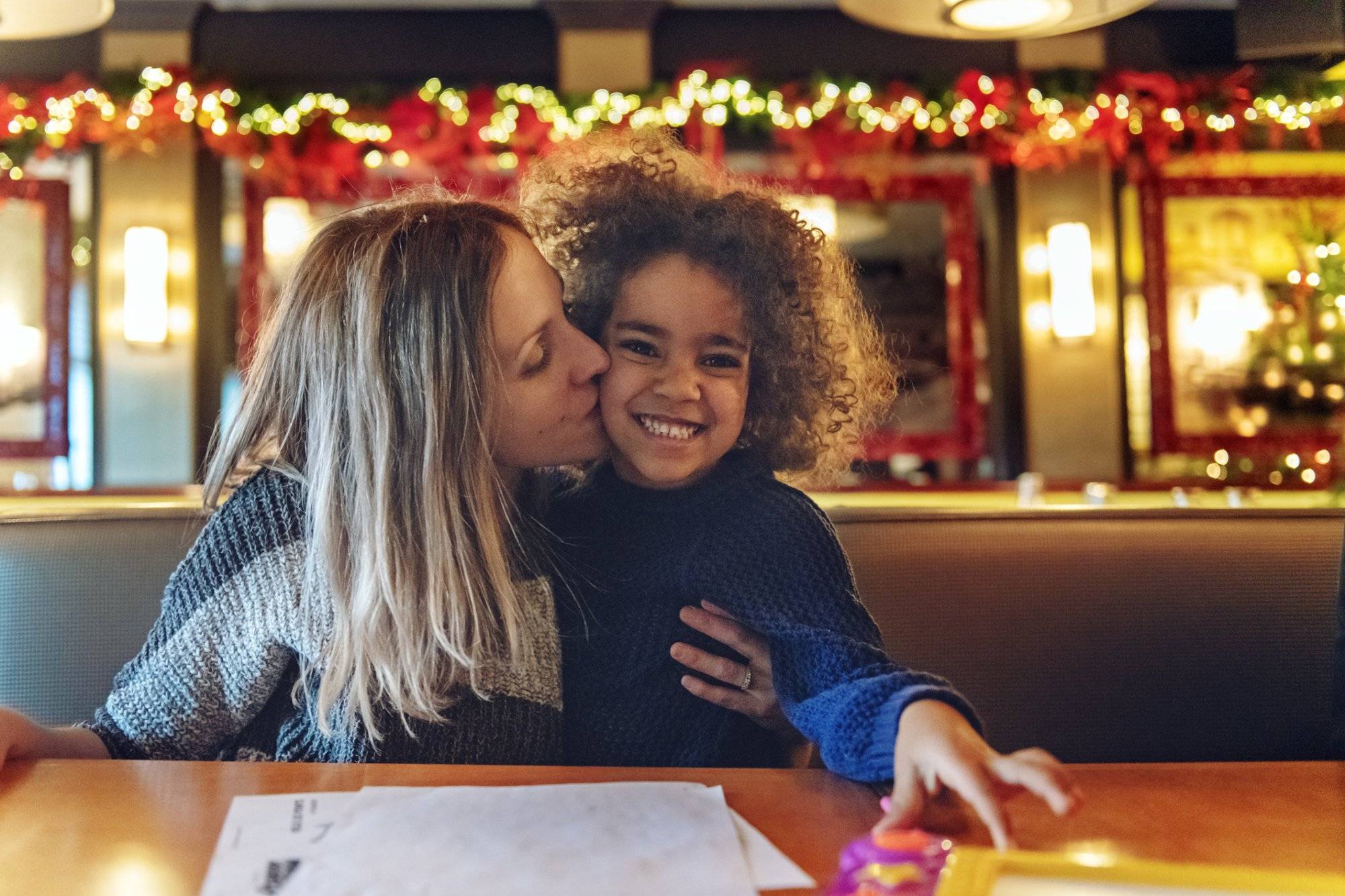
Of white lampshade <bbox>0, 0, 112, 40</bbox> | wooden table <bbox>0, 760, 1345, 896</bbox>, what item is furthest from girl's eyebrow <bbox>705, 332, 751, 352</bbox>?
white lampshade <bbox>0, 0, 112, 40</bbox>

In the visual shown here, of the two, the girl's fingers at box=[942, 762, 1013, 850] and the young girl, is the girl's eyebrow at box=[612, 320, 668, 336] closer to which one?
the young girl

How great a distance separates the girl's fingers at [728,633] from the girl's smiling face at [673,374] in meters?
0.14

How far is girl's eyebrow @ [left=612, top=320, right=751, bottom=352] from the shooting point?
1091 mm

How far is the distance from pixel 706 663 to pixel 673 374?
286 millimetres

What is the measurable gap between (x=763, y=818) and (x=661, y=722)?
1.15 feet

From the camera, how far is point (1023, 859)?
536mm

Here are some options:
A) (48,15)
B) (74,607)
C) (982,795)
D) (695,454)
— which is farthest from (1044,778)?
(48,15)

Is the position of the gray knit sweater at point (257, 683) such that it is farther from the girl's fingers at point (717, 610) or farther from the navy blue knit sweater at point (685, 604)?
the girl's fingers at point (717, 610)

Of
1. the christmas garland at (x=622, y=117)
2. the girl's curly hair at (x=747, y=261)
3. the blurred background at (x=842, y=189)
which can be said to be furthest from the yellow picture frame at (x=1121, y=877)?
the christmas garland at (x=622, y=117)

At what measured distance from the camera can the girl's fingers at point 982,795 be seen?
2.00 feet

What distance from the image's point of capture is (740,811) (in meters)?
0.71

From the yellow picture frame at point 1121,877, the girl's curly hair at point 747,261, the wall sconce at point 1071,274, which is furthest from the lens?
the wall sconce at point 1071,274

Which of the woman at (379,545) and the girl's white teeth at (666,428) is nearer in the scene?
the woman at (379,545)

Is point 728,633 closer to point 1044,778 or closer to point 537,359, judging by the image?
point 537,359
